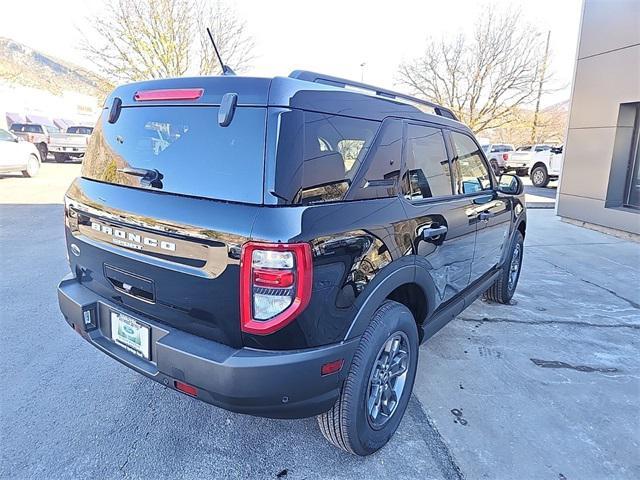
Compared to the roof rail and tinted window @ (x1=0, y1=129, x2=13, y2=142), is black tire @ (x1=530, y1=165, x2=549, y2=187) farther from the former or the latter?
tinted window @ (x1=0, y1=129, x2=13, y2=142)

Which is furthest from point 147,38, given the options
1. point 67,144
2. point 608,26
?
point 608,26

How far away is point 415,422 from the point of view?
2.46m

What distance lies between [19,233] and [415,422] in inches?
268

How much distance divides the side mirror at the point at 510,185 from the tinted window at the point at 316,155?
230 centimetres

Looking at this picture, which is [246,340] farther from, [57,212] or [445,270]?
[57,212]

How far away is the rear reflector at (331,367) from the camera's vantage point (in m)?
1.75

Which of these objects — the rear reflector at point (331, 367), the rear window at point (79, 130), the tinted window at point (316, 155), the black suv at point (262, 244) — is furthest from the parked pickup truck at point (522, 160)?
the rear window at point (79, 130)

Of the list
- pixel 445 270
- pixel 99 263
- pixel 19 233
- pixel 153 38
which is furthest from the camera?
pixel 153 38

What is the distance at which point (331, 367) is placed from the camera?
1.78 metres

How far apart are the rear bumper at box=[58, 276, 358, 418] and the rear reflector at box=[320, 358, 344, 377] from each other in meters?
0.02

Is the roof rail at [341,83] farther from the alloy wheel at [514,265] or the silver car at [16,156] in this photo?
the silver car at [16,156]

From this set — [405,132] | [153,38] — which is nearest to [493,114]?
[153,38]

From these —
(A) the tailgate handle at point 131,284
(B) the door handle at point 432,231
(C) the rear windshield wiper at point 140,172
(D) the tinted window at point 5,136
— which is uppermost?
(D) the tinted window at point 5,136

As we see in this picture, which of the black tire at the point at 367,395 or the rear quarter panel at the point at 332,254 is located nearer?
the rear quarter panel at the point at 332,254
